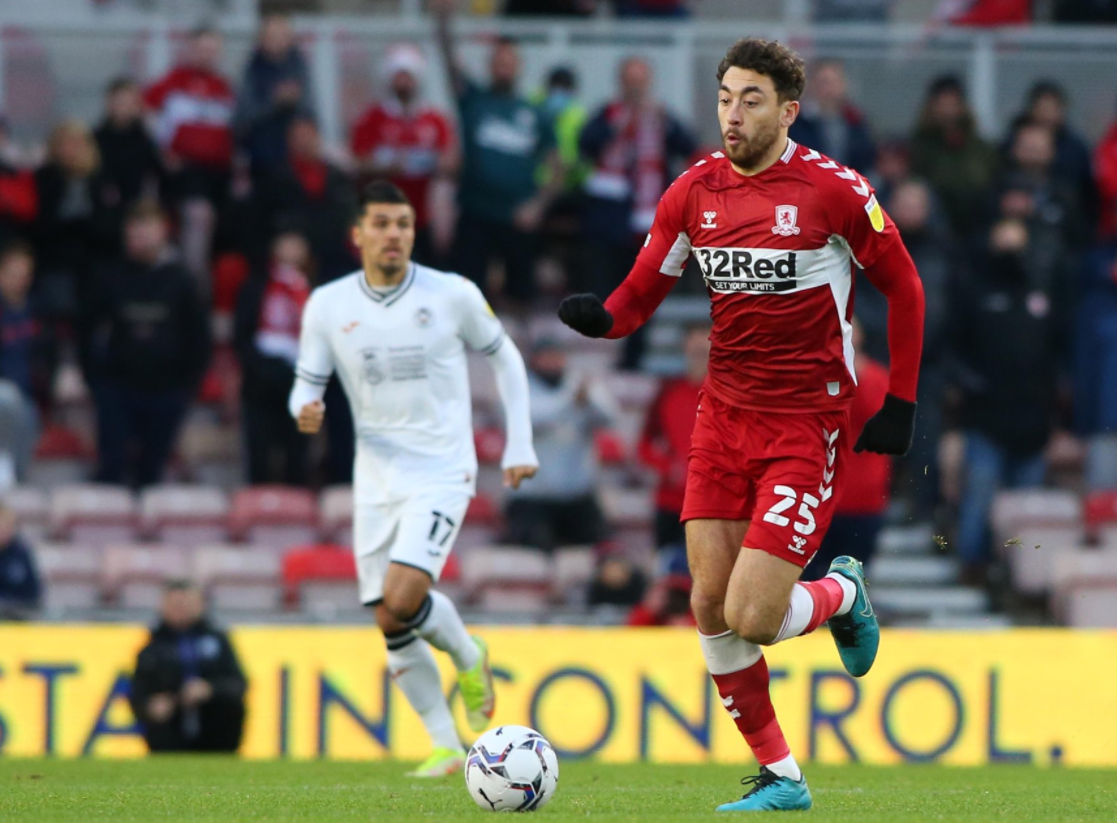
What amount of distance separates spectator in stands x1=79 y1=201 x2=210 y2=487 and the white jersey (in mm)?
4773

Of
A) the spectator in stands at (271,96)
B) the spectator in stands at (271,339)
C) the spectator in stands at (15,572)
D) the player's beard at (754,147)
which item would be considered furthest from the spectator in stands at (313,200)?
the player's beard at (754,147)

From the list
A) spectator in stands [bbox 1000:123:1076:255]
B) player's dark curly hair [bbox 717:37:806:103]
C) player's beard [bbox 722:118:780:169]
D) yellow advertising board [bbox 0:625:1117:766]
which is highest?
spectator in stands [bbox 1000:123:1076:255]

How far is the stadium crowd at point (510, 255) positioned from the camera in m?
13.5

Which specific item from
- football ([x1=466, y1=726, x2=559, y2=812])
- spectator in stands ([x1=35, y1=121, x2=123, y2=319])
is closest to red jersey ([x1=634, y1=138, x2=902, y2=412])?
football ([x1=466, y1=726, x2=559, y2=812])

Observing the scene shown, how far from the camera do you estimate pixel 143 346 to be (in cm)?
1350

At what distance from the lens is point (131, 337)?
13500mm

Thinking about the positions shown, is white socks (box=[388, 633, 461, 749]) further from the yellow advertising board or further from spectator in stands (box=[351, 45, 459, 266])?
spectator in stands (box=[351, 45, 459, 266])

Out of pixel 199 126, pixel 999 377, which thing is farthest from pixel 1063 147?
pixel 199 126

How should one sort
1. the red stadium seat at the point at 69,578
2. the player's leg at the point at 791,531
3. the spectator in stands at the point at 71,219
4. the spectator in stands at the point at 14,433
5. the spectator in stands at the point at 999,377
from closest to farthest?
the player's leg at the point at 791,531 → the red stadium seat at the point at 69,578 → the spectator in stands at the point at 14,433 → the spectator in stands at the point at 999,377 → the spectator in stands at the point at 71,219

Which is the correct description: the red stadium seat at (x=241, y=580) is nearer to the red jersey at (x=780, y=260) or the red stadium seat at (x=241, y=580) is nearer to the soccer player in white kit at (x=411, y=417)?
the soccer player in white kit at (x=411, y=417)

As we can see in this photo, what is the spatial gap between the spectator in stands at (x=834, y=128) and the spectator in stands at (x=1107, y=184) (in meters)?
1.77

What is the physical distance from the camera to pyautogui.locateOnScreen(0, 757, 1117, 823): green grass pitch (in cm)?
664

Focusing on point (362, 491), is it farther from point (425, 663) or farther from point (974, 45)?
point (974, 45)

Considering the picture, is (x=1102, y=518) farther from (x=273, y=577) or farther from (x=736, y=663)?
(x=736, y=663)
